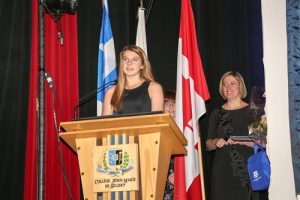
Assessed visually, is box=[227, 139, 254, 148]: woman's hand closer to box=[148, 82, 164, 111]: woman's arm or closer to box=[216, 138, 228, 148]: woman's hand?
box=[216, 138, 228, 148]: woman's hand

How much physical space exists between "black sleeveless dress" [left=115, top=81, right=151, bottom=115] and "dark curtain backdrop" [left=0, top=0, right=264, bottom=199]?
143 cm

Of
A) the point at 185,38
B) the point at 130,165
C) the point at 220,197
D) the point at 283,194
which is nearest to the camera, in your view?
the point at 283,194

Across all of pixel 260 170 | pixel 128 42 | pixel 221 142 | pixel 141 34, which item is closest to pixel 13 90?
pixel 128 42

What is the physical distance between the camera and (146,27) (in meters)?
5.06

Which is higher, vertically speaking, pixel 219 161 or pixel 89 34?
pixel 89 34

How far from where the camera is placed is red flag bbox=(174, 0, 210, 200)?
3941mm

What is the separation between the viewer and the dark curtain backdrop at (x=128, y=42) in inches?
177

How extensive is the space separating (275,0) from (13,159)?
9.80 feet

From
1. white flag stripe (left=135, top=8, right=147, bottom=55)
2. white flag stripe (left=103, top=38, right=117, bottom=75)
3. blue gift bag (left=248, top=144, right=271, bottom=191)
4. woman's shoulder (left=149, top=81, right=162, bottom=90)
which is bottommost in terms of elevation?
blue gift bag (left=248, top=144, right=271, bottom=191)

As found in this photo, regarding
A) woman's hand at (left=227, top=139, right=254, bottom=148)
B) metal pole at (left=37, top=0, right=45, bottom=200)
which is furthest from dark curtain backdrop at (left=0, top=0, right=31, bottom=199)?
woman's hand at (left=227, top=139, right=254, bottom=148)

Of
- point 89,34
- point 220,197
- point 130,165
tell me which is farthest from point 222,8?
point 130,165

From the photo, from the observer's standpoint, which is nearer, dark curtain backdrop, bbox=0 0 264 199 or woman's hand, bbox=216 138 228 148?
woman's hand, bbox=216 138 228 148

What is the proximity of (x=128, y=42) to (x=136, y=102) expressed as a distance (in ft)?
5.21

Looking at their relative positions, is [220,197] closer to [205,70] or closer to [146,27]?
[205,70]
